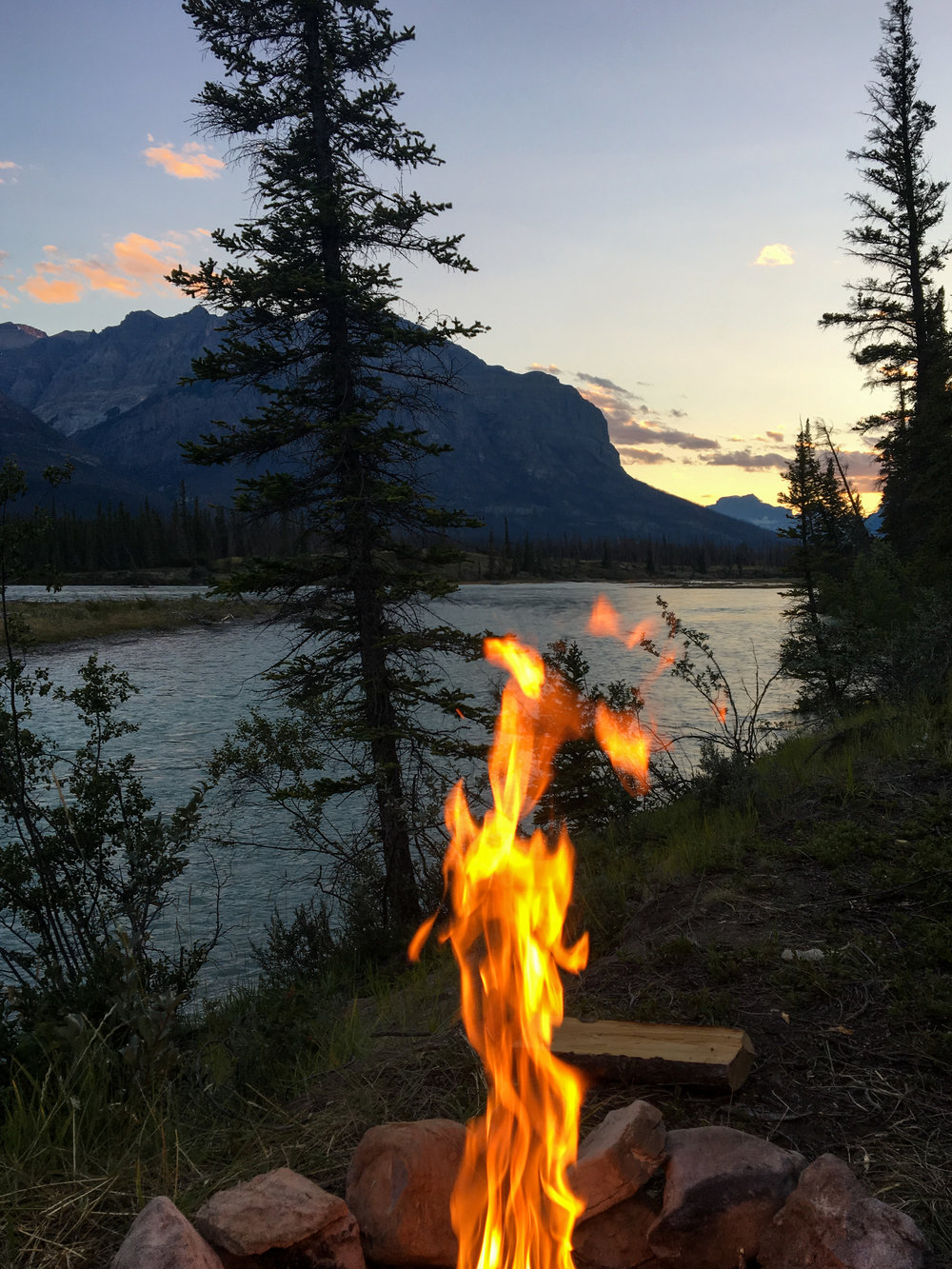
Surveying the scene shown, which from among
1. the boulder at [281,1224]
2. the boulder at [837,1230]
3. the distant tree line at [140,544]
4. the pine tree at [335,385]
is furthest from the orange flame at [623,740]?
the distant tree line at [140,544]

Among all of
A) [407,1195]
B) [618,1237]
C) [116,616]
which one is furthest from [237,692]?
[116,616]

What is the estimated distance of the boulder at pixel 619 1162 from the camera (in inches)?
100

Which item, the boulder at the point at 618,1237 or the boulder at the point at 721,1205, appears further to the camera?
A: the boulder at the point at 618,1237

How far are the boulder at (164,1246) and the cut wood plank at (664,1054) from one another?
66.1 inches

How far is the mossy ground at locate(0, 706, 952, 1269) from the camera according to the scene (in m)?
2.82

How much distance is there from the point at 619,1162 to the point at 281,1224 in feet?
3.65

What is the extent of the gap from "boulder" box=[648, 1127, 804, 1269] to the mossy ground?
39cm

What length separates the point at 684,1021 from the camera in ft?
12.6

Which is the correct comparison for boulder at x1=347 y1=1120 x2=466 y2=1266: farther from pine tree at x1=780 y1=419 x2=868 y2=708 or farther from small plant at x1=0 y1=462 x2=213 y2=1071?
pine tree at x1=780 y1=419 x2=868 y2=708

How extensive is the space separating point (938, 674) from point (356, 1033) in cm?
945

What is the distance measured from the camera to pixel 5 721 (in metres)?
6.86

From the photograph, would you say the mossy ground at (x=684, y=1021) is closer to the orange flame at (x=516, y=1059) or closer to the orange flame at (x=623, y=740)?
the orange flame at (x=516, y=1059)

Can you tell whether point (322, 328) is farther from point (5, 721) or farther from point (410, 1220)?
point (410, 1220)

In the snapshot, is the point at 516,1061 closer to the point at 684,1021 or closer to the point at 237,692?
the point at 684,1021
